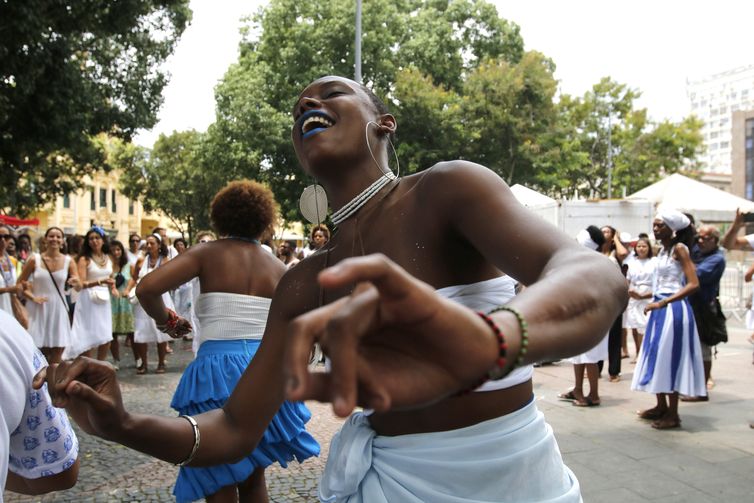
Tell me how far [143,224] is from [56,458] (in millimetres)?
59788

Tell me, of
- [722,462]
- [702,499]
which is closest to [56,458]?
[702,499]

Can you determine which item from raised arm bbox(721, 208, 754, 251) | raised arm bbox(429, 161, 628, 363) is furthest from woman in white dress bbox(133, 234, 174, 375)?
raised arm bbox(429, 161, 628, 363)

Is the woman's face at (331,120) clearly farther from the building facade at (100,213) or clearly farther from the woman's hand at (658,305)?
the building facade at (100,213)

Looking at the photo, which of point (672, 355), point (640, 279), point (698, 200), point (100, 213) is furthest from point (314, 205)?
point (100, 213)

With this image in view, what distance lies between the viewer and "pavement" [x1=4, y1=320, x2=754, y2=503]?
4.24 metres

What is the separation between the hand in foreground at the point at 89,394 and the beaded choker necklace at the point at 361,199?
677mm

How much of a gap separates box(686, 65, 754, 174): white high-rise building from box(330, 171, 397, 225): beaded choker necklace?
6409 inches

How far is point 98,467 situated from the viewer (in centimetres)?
480

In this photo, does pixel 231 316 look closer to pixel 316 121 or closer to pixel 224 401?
pixel 224 401

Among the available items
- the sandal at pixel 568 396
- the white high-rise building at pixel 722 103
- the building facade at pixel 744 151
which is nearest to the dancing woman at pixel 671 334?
the sandal at pixel 568 396

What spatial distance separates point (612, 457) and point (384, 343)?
15.9 ft

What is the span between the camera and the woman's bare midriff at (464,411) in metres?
1.34

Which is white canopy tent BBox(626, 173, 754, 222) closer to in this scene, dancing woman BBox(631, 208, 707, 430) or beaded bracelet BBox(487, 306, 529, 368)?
dancing woman BBox(631, 208, 707, 430)

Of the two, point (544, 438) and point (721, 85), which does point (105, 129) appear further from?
point (721, 85)
